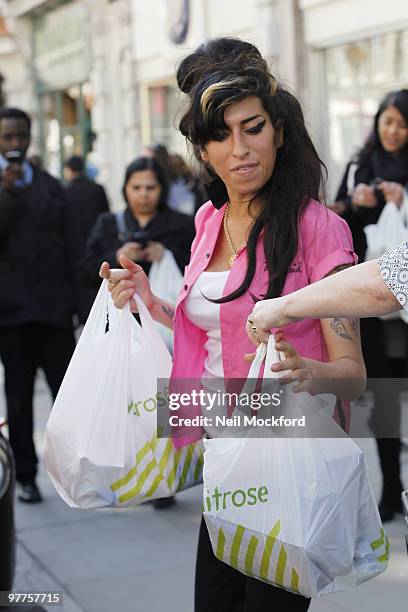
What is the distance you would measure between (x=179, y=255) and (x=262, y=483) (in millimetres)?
3351

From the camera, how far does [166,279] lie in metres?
5.38

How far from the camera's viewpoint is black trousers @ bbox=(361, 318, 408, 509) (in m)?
5.02

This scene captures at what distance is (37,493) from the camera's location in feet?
19.0

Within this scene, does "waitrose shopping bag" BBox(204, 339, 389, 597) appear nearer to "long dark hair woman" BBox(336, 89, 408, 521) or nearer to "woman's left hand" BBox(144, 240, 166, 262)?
"long dark hair woman" BBox(336, 89, 408, 521)

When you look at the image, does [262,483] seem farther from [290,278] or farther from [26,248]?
[26,248]

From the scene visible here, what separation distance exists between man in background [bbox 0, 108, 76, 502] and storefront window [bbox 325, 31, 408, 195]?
215 inches

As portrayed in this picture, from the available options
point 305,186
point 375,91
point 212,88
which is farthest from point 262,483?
point 375,91

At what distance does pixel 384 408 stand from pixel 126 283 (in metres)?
2.34

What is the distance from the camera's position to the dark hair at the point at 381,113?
5012mm

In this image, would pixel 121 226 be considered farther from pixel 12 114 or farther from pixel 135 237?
pixel 12 114

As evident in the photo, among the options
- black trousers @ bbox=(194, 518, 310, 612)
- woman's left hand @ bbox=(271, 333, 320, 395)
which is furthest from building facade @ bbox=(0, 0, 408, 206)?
black trousers @ bbox=(194, 518, 310, 612)

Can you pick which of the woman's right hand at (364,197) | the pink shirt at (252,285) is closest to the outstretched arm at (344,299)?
the pink shirt at (252,285)

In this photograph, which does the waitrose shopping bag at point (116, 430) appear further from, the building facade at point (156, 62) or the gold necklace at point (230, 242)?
the building facade at point (156, 62)

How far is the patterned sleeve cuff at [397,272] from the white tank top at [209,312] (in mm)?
750
